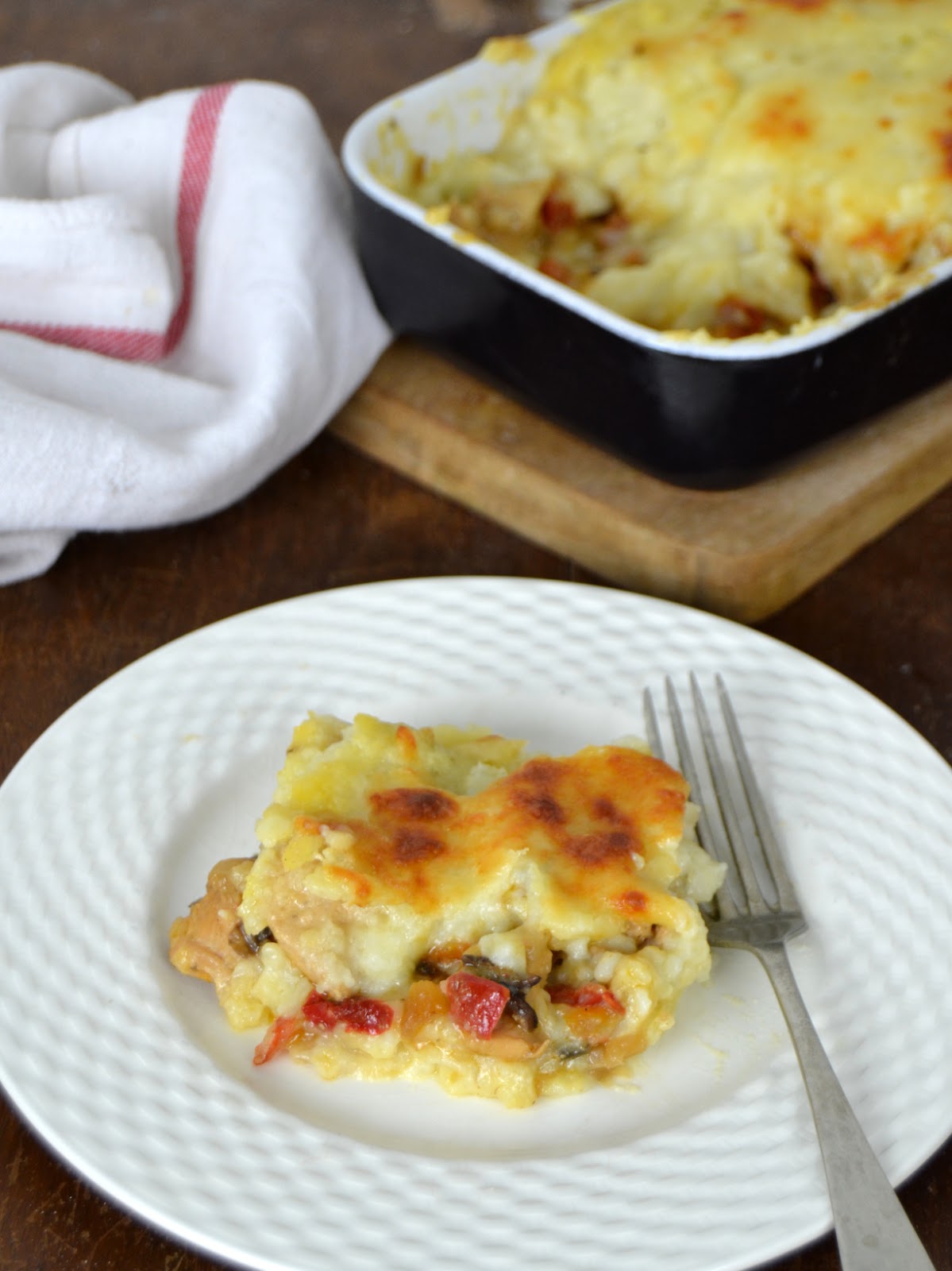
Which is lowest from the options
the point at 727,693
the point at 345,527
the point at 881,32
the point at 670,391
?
the point at 345,527

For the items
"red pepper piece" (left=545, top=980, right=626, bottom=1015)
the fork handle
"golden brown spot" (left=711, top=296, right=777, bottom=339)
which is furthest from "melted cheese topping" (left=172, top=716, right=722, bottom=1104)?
"golden brown spot" (left=711, top=296, right=777, bottom=339)

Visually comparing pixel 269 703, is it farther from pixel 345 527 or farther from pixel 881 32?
pixel 881 32

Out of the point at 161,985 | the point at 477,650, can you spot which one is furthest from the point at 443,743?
the point at 161,985

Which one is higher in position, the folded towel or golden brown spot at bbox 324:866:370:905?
golden brown spot at bbox 324:866:370:905

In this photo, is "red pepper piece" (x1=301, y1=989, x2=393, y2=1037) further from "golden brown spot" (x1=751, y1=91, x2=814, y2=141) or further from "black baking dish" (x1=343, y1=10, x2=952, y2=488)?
"golden brown spot" (x1=751, y1=91, x2=814, y2=141)

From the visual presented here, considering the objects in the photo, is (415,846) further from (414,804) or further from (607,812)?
(607,812)

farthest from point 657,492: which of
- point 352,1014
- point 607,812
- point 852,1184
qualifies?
point 852,1184

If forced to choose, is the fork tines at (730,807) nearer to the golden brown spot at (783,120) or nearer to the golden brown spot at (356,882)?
the golden brown spot at (356,882)
